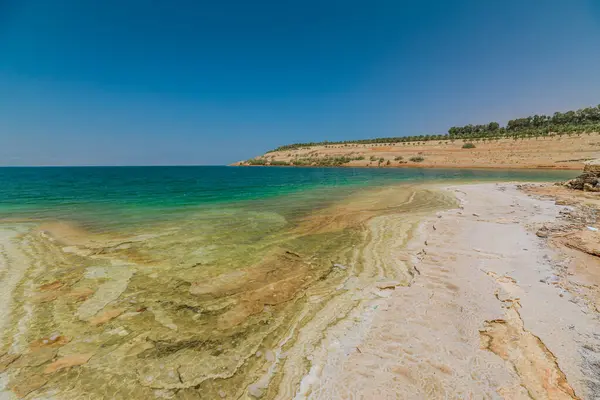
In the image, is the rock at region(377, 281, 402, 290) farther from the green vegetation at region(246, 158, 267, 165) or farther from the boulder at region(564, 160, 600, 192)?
the green vegetation at region(246, 158, 267, 165)

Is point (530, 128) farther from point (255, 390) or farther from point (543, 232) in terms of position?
point (255, 390)

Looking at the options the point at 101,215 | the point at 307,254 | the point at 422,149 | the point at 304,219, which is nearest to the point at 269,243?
the point at 307,254

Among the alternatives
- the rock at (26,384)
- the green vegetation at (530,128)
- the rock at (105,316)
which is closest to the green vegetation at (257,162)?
the green vegetation at (530,128)

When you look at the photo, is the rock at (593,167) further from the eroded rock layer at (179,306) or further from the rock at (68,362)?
the rock at (68,362)

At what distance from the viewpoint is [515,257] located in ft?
19.7

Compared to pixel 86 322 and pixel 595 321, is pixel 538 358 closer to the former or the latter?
pixel 595 321

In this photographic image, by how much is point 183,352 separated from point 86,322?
2.23 m

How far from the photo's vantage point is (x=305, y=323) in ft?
13.8

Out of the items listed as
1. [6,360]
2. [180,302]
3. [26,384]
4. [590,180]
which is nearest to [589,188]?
[590,180]

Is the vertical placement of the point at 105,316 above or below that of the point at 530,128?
below

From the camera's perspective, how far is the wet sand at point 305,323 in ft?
9.84

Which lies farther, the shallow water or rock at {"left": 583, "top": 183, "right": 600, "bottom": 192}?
rock at {"left": 583, "top": 183, "right": 600, "bottom": 192}

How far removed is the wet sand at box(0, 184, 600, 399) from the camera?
3.00m

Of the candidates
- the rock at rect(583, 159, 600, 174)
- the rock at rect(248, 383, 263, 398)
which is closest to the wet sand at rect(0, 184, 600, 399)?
the rock at rect(248, 383, 263, 398)
